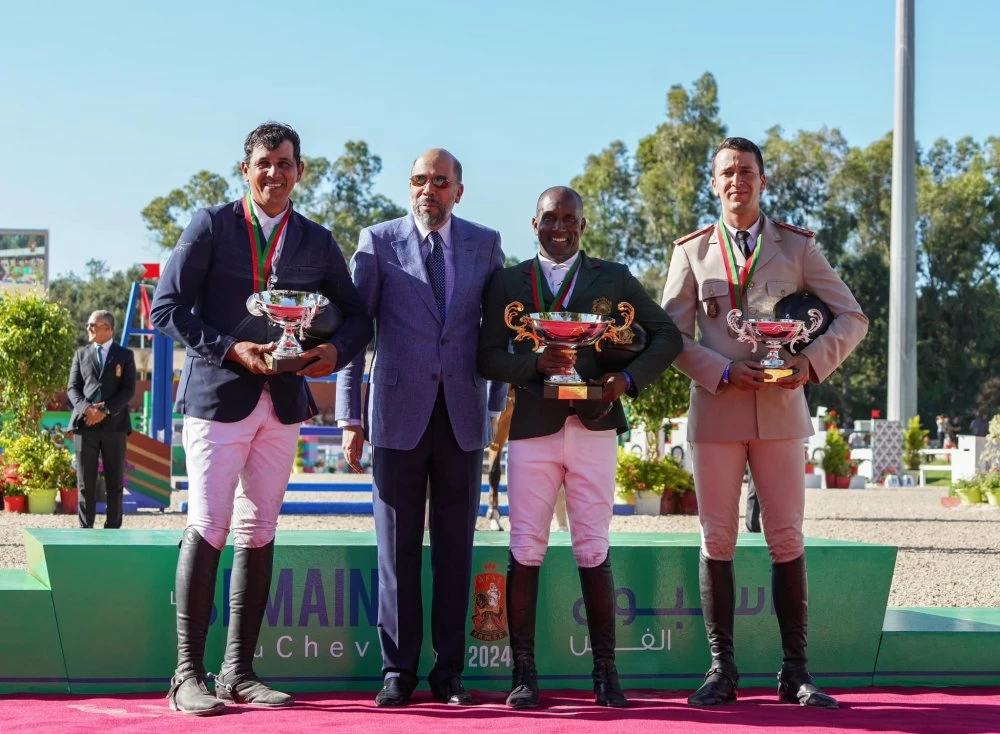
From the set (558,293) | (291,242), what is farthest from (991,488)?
(291,242)

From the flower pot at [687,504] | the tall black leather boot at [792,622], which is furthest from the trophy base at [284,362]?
the flower pot at [687,504]

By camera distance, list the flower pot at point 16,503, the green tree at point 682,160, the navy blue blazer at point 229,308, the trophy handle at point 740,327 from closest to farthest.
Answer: the navy blue blazer at point 229,308 → the trophy handle at point 740,327 → the flower pot at point 16,503 → the green tree at point 682,160

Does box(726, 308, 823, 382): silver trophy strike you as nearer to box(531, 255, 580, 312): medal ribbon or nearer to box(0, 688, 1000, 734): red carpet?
box(531, 255, 580, 312): medal ribbon

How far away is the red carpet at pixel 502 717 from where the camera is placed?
14.5 ft

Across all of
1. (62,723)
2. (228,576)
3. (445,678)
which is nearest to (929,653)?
(445,678)

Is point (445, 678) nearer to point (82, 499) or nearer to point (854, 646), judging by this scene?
point (854, 646)

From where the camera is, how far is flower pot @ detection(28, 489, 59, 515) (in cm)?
1638

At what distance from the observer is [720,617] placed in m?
5.23

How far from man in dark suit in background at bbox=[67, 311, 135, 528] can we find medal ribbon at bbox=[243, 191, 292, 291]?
7290 millimetres

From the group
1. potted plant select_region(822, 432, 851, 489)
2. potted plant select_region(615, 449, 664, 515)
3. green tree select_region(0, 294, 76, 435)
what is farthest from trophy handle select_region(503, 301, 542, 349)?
potted plant select_region(822, 432, 851, 489)

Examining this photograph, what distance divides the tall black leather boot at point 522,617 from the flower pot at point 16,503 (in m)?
13.0

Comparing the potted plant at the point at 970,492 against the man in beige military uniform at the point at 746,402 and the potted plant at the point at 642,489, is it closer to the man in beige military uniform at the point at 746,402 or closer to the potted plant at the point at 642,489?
the potted plant at the point at 642,489

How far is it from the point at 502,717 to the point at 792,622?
136 cm

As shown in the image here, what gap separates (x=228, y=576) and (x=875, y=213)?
2086 inches
